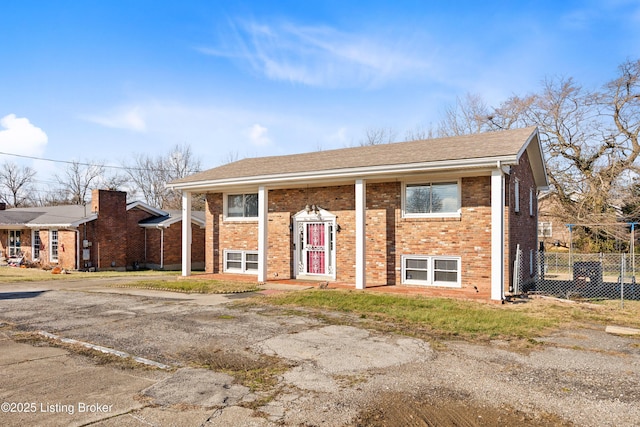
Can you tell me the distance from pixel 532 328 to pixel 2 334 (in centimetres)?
963

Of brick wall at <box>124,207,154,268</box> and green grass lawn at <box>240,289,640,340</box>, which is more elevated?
brick wall at <box>124,207,154,268</box>

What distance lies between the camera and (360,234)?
12812 millimetres

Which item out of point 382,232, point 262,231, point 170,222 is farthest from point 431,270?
point 170,222

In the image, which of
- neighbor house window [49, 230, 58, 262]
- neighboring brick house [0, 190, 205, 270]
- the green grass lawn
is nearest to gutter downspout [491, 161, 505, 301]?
the green grass lawn

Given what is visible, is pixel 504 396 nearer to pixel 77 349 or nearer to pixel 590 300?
pixel 77 349

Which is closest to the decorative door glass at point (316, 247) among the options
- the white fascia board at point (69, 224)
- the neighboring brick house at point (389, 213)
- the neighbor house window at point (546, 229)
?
the neighboring brick house at point (389, 213)

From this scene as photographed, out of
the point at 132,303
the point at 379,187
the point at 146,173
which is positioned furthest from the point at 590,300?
the point at 146,173

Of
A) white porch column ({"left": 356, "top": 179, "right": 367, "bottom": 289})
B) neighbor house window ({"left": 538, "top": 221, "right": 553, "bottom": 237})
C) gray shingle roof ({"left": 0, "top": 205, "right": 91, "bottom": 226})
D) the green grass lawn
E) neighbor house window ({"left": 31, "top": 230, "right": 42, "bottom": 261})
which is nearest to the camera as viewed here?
the green grass lawn

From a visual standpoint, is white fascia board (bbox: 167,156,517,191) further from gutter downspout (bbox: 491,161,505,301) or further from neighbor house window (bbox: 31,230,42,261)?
neighbor house window (bbox: 31,230,42,261)

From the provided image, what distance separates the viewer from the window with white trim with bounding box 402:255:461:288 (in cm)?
1243

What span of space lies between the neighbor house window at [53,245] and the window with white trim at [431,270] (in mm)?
20519

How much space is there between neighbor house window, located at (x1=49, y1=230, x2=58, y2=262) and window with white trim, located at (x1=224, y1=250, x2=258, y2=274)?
1300cm

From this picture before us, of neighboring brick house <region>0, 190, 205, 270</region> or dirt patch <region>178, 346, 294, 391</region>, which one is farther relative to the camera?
neighboring brick house <region>0, 190, 205, 270</region>

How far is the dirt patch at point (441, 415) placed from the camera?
3965 mm
